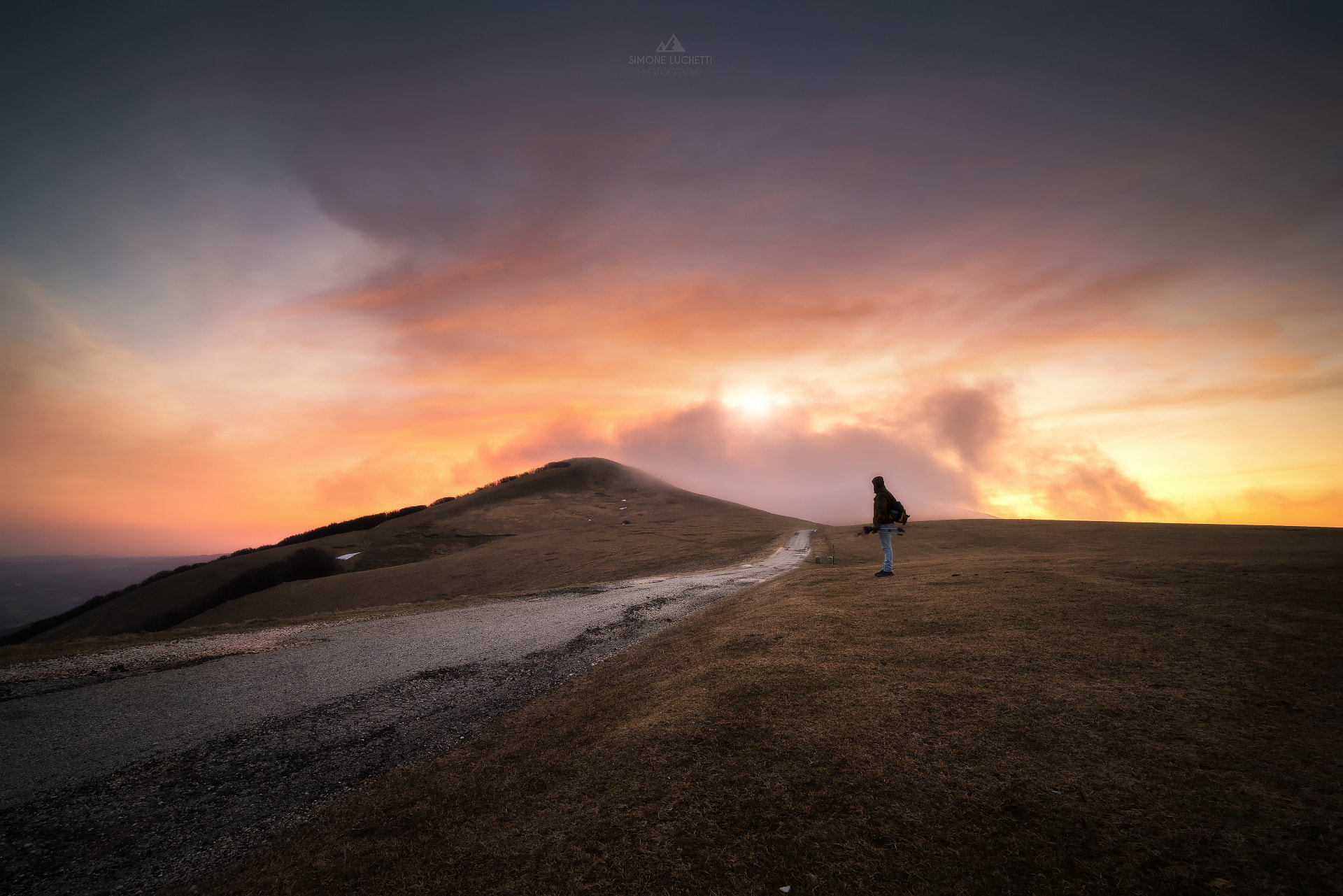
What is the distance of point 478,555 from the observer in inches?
2344

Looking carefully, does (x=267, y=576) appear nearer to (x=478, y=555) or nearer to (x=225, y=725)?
(x=478, y=555)

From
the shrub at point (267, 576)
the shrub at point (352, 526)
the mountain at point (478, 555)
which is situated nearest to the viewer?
the mountain at point (478, 555)

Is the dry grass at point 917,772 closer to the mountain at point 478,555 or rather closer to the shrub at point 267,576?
the mountain at point 478,555

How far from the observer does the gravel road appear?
7.57 metres

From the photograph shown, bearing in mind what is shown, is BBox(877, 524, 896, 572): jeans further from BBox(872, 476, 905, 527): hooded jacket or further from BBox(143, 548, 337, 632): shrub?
BBox(143, 548, 337, 632): shrub

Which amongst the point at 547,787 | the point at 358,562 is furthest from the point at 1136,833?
the point at 358,562

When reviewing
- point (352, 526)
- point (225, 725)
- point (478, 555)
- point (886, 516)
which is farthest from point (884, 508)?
point (352, 526)

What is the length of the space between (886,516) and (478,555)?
50935mm

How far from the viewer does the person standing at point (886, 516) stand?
19.7 meters

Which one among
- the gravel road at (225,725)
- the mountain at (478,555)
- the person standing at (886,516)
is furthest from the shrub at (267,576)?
the person standing at (886,516)

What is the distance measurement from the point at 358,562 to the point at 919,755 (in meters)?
75.9

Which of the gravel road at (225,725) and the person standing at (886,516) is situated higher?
the person standing at (886,516)

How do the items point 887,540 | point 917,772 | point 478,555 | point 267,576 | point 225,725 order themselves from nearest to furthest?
point 917,772 < point 225,725 < point 887,540 < point 478,555 < point 267,576

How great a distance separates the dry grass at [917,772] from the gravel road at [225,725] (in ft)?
4.65
